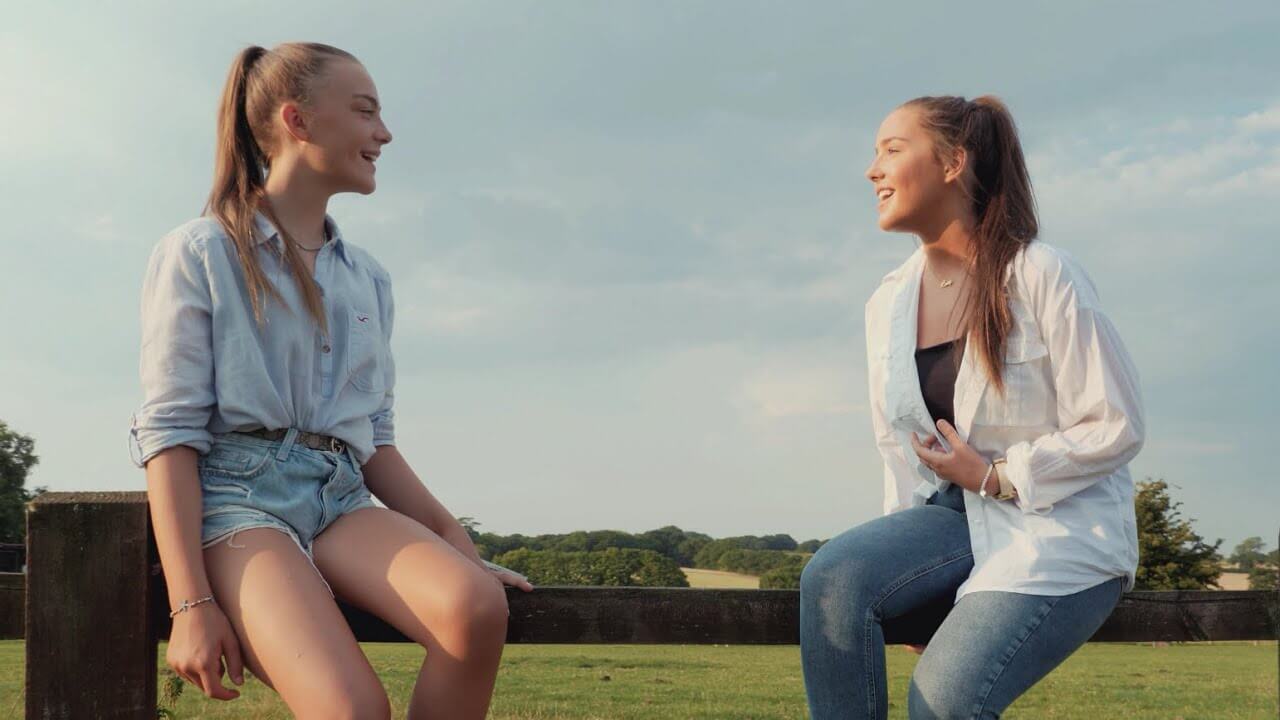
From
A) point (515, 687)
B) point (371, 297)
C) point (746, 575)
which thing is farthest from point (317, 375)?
point (746, 575)

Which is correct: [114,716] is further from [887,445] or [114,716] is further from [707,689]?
[707,689]

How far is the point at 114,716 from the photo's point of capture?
2518 millimetres

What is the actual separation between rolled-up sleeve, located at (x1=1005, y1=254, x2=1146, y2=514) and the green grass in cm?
966

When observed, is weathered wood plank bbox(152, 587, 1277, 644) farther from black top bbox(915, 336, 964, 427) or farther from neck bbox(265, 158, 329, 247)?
neck bbox(265, 158, 329, 247)

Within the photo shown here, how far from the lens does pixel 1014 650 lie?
102 inches

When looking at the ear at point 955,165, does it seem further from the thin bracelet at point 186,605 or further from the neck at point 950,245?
the thin bracelet at point 186,605

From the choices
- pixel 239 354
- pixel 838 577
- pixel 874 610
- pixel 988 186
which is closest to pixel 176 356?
pixel 239 354

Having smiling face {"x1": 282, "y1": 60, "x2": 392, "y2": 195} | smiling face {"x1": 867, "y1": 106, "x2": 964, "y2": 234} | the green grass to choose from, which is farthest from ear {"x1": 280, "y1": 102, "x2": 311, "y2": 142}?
the green grass

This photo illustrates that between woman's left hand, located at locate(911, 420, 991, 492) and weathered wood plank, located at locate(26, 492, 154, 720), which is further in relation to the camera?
woman's left hand, located at locate(911, 420, 991, 492)

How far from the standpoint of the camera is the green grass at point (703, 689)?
1460 centimetres

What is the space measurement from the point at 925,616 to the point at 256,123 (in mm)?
2256

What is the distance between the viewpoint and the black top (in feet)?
10.0

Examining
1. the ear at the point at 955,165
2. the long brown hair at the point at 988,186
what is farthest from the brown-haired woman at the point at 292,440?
the ear at the point at 955,165

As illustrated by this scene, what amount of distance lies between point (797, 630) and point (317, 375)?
1.49 meters
